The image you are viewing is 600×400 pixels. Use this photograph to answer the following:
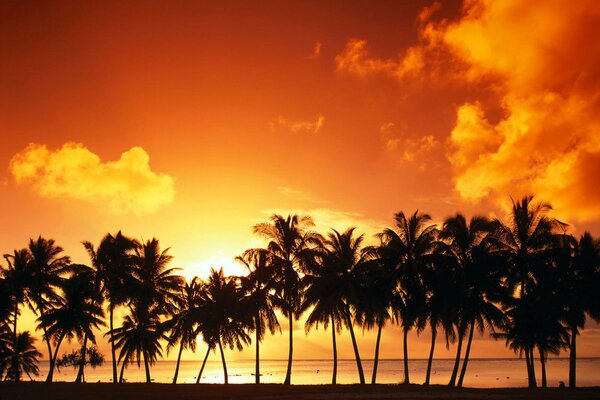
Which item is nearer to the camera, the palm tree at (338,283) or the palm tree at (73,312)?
the palm tree at (338,283)

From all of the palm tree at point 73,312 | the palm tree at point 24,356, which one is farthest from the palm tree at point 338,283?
the palm tree at point 24,356

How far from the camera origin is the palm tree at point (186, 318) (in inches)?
2169

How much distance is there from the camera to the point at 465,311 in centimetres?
4262

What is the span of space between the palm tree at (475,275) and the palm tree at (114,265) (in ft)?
101

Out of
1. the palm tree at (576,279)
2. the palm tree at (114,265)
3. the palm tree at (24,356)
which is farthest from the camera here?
the palm tree at (24,356)

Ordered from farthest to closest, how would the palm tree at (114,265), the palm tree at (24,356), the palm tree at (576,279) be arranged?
1. the palm tree at (24,356)
2. the palm tree at (114,265)
3. the palm tree at (576,279)

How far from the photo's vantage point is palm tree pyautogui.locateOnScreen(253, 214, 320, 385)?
152ft

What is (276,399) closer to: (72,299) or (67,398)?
(67,398)

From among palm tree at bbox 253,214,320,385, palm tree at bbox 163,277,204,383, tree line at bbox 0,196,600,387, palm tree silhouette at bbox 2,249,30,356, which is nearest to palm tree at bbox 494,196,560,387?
tree line at bbox 0,196,600,387

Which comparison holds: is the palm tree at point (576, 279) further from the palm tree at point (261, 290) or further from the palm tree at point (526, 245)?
the palm tree at point (261, 290)

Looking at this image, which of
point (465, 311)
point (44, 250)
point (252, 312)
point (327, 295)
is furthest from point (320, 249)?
point (44, 250)

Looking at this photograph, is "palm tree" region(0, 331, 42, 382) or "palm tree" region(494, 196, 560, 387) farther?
"palm tree" region(0, 331, 42, 382)

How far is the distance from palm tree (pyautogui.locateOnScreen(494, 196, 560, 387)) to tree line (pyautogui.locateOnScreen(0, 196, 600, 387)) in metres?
0.08

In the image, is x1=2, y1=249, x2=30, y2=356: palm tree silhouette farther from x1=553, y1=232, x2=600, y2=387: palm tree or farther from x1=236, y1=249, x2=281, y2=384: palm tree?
x1=553, y1=232, x2=600, y2=387: palm tree
